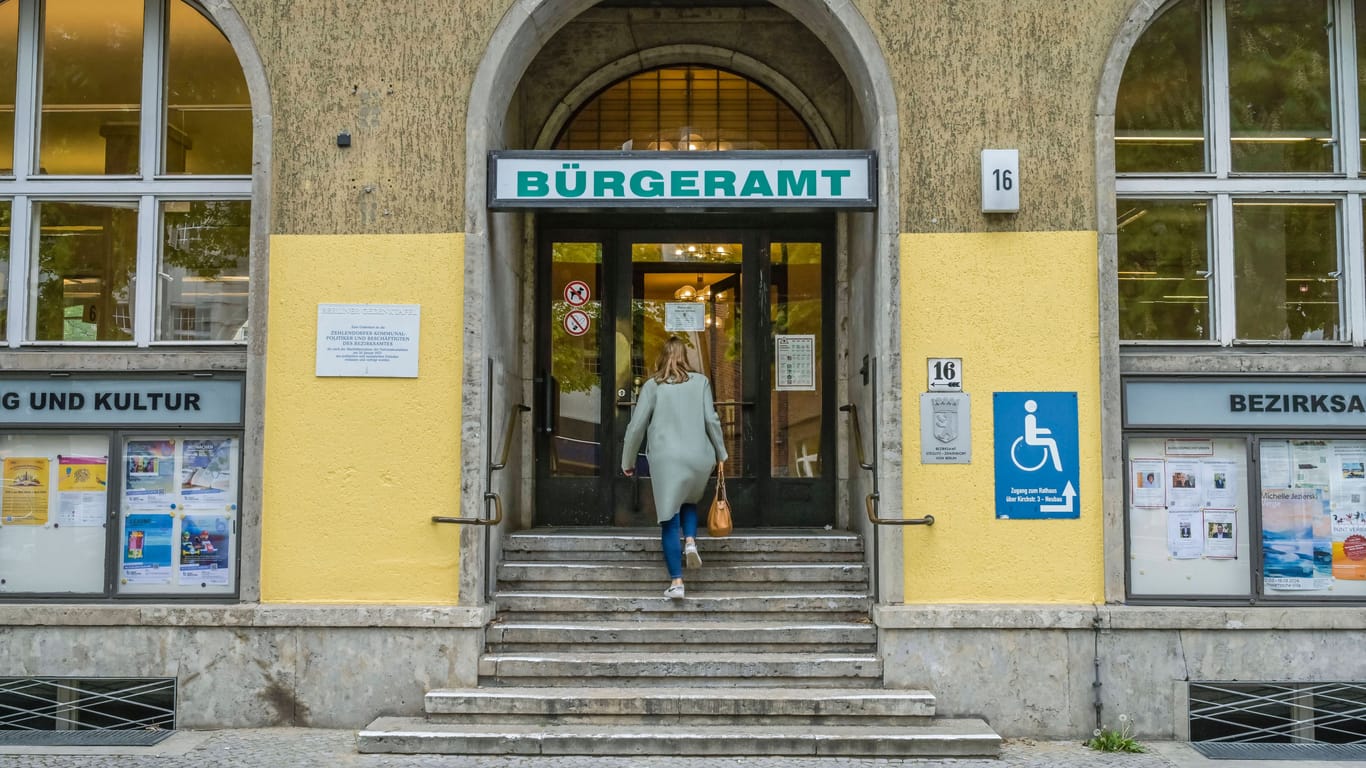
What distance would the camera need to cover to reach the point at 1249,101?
24.0ft

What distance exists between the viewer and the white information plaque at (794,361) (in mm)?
8742

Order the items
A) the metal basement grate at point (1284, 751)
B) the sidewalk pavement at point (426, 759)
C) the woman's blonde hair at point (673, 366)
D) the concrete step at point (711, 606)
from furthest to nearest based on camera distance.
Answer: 1. the woman's blonde hair at point (673, 366)
2. the concrete step at point (711, 606)
3. the metal basement grate at point (1284, 751)
4. the sidewalk pavement at point (426, 759)

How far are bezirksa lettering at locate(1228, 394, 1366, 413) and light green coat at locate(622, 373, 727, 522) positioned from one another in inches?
135

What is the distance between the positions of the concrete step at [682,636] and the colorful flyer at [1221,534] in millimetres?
2267

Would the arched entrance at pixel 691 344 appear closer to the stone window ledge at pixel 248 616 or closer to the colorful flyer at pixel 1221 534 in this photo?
the stone window ledge at pixel 248 616

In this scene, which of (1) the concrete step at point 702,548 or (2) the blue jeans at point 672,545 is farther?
(1) the concrete step at point 702,548

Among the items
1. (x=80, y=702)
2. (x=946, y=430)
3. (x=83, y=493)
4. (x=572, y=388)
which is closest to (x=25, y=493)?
(x=83, y=493)

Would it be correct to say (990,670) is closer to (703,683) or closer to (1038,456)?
(1038,456)

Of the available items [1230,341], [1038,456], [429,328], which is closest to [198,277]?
[429,328]

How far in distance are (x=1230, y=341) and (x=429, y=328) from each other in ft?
17.3

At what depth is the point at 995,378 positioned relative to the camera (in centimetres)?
687

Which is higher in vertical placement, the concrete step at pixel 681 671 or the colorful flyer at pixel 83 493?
the colorful flyer at pixel 83 493

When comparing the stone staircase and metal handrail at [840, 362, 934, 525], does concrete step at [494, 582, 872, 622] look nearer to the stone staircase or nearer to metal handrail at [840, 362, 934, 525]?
the stone staircase

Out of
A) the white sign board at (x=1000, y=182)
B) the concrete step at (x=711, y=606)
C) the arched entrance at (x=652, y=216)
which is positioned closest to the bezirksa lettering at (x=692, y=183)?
the arched entrance at (x=652, y=216)
